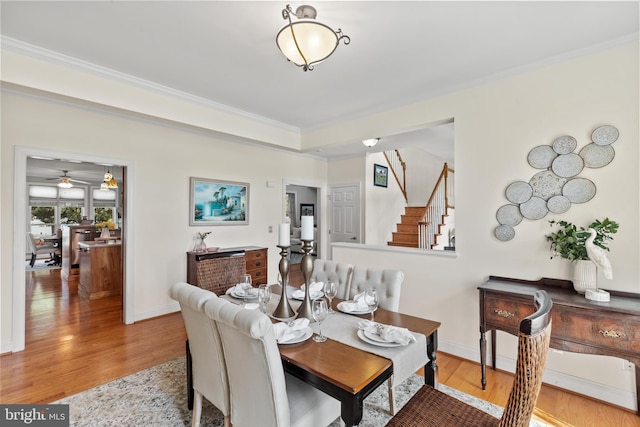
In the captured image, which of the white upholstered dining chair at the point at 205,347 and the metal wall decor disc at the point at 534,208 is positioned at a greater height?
the metal wall decor disc at the point at 534,208

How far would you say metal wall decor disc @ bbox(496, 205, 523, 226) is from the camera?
A: 2.59m

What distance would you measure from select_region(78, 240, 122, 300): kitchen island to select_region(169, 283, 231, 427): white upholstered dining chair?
13.2 feet

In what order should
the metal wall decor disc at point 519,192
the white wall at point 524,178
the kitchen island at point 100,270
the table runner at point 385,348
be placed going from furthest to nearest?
the kitchen island at point 100,270
the metal wall decor disc at point 519,192
the white wall at point 524,178
the table runner at point 385,348

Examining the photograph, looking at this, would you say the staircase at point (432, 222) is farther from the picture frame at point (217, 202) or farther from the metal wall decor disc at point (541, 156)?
the picture frame at point (217, 202)

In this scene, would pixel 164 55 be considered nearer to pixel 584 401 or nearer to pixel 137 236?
pixel 137 236

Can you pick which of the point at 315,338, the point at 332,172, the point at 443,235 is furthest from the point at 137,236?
the point at 443,235

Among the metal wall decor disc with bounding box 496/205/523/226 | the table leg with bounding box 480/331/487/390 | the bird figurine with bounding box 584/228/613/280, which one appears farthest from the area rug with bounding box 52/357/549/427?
the metal wall decor disc with bounding box 496/205/523/226

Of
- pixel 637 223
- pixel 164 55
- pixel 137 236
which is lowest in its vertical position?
pixel 137 236

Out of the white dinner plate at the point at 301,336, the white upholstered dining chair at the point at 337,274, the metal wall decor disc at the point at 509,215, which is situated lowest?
the white dinner plate at the point at 301,336

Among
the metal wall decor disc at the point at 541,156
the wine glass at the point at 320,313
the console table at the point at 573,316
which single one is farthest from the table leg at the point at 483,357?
the wine glass at the point at 320,313

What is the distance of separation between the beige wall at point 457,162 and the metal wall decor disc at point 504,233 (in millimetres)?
52

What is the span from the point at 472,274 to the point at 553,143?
→ 4.39ft

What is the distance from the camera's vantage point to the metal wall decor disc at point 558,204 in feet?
7.77

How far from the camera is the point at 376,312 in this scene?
190 cm
